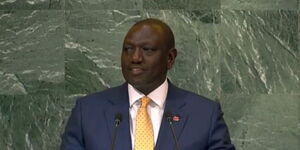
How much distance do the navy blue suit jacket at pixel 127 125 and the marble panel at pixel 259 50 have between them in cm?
77

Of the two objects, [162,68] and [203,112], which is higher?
[162,68]

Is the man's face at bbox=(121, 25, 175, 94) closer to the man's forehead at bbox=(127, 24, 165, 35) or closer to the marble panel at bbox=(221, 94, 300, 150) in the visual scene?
the man's forehead at bbox=(127, 24, 165, 35)

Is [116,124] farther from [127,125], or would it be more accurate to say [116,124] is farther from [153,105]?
[153,105]

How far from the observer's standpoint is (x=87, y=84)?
3395mm

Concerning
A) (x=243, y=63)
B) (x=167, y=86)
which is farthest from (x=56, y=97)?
(x=243, y=63)

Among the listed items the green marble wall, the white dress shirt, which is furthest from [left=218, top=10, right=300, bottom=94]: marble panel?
the white dress shirt

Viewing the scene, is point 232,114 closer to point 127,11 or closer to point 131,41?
point 127,11

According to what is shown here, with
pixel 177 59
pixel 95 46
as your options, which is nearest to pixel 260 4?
pixel 177 59

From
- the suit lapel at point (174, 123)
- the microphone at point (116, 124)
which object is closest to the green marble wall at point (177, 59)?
the suit lapel at point (174, 123)

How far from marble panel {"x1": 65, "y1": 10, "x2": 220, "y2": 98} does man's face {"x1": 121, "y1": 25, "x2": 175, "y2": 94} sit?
77 centimetres

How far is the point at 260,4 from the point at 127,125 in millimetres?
1372

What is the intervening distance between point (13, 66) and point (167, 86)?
3.81 feet

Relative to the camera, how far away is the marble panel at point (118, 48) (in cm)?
336

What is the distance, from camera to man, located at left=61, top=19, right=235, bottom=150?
250cm
